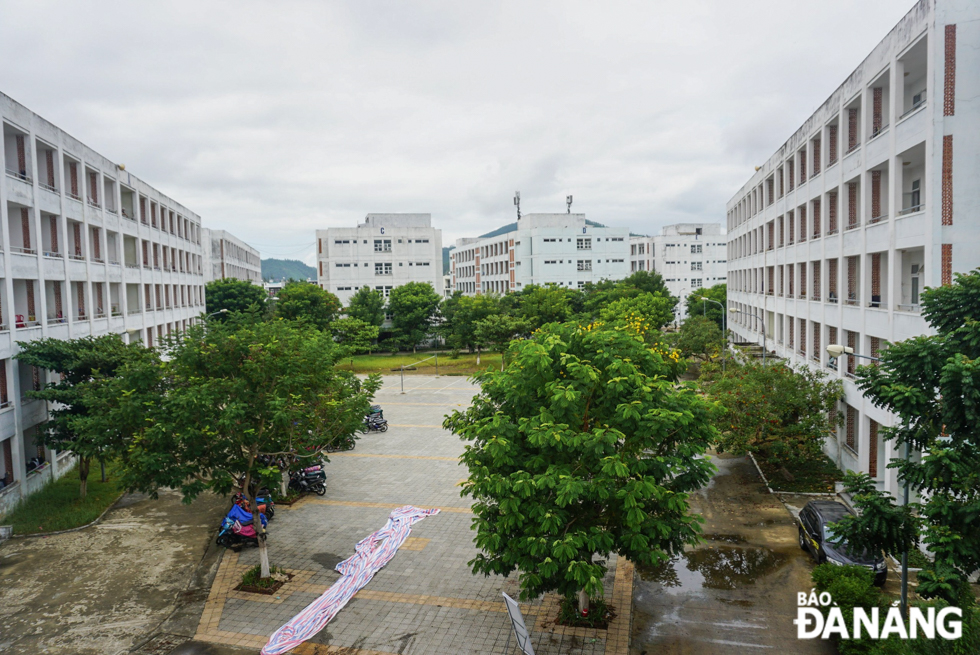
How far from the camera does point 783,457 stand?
2262 centimetres

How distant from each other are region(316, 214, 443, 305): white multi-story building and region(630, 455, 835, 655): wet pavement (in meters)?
66.9

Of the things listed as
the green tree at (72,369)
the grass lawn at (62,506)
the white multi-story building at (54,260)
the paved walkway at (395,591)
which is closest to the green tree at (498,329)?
the white multi-story building at (54,260)

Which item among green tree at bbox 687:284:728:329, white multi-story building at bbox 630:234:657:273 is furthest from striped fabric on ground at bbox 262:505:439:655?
white multi-story building at bbox 630:234:657:273

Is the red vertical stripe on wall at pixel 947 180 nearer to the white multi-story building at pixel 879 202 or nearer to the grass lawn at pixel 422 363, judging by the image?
the white multi-story building at pixel 879 202

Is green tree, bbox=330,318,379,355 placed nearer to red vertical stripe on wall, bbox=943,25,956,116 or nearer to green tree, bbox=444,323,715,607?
green tree, bbox=444,323,715,607

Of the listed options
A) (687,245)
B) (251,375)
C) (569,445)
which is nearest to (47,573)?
(251,375)

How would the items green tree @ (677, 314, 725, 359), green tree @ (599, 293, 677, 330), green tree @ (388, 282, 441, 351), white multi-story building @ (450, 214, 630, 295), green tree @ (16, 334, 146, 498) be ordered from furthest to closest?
white multi-story building @ (450, 214, 630, 295), green tree @ (388, 282, 441, 351), green tree @ (599, 293, 677, 330), green tree @ (677, 314, 725, 359), green tree @ (16, 334, 146, 498)

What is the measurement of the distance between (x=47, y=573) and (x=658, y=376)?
1590cm

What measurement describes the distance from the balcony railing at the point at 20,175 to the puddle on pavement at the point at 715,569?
79.6 ft

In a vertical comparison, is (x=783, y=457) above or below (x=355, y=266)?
below

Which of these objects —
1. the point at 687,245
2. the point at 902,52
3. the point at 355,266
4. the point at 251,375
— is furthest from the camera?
the point at 687,245

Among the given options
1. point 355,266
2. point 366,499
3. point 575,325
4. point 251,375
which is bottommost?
point 366,499

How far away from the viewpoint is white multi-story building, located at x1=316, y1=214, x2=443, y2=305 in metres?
82.1

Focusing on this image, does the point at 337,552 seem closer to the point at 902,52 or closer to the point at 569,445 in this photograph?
the point at 569,445
